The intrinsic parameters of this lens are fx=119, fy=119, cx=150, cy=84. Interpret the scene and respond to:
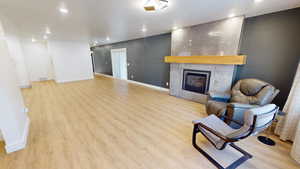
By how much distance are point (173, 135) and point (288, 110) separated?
195 centimetres

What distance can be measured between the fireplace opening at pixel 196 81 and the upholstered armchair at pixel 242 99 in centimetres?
84

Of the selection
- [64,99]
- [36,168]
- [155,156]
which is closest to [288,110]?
[155,156]

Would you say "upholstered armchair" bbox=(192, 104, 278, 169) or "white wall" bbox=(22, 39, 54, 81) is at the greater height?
"white wall" bbox=(22, 39, 54, 81)

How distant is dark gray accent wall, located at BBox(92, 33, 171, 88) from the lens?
5.06 meters

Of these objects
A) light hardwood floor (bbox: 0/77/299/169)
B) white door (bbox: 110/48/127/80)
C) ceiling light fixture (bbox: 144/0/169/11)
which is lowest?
light hardwood floor (bbox: 0/77/299/169)

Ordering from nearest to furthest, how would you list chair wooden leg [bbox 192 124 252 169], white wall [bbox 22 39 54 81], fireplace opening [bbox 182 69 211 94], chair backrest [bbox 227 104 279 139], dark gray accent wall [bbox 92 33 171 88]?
chair backrest [bbox 227 104 279 139] < chair wooden leg [bbox 192 124 252 169] < fireplace opening [bbox 182 69 211 94] < dark gray accent wall [bbox 92 33 171 88] < white wall [bbox 22 39 54 81]

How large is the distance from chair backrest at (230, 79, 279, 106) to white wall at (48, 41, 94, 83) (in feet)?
26.9

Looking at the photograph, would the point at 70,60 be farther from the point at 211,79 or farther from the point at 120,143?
the point at 211,79

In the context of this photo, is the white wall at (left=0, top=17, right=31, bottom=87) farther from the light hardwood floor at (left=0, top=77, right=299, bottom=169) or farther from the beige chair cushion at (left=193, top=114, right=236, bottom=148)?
the beige chair cushion at (left=193, top=114, right=236, bottom=148)

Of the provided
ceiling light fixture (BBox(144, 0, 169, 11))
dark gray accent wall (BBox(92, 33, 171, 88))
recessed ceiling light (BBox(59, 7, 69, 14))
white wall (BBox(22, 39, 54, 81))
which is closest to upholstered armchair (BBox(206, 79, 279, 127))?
ceiling light fixture (BBox(144, 0, 169, 11))

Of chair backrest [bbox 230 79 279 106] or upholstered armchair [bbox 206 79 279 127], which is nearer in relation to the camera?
upholstered armchair [bbox 206 79 279 127]

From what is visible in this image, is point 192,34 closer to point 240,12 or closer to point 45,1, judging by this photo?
point 240,12

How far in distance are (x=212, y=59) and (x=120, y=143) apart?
3087 millimetres

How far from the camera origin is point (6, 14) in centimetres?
Answer: 265
